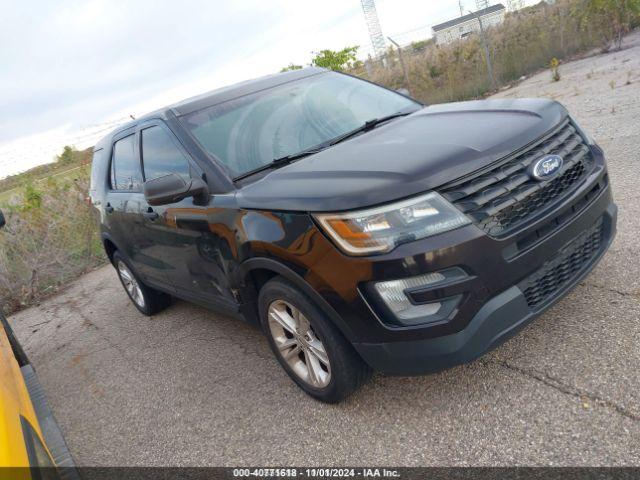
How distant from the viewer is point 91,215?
A: 32.1 feet

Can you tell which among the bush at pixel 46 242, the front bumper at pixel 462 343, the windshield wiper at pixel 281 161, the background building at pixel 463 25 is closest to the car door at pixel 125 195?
the windshield wiper at pixel 281 161

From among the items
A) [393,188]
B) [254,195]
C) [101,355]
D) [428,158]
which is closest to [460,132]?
[428,158]

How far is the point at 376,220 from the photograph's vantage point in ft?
7.52

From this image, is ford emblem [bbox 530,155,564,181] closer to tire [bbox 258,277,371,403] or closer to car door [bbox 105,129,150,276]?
tire [bbox 258,277,371,403]

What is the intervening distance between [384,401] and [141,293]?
316cm

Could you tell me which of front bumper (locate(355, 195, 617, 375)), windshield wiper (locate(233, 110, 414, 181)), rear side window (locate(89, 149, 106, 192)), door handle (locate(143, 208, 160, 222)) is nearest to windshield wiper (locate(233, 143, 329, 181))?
windshield wiper (locate(233, 110, 414, 181))

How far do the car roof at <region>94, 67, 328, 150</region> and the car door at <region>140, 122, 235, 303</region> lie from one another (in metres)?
0.13

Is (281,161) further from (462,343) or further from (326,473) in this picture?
(326,473)

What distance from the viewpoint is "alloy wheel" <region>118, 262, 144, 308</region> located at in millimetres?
5203

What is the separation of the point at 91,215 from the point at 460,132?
8.62 m

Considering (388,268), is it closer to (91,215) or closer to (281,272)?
(281,272)

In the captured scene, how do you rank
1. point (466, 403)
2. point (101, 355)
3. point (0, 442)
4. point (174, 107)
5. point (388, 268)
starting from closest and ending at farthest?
point (0, 442) < point (388, 268) < point (466, 403) < point (174, 107) < point (101, 355)

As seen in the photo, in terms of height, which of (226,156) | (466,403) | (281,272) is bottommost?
(466,403)

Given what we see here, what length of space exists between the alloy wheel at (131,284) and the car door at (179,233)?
1.01 m
